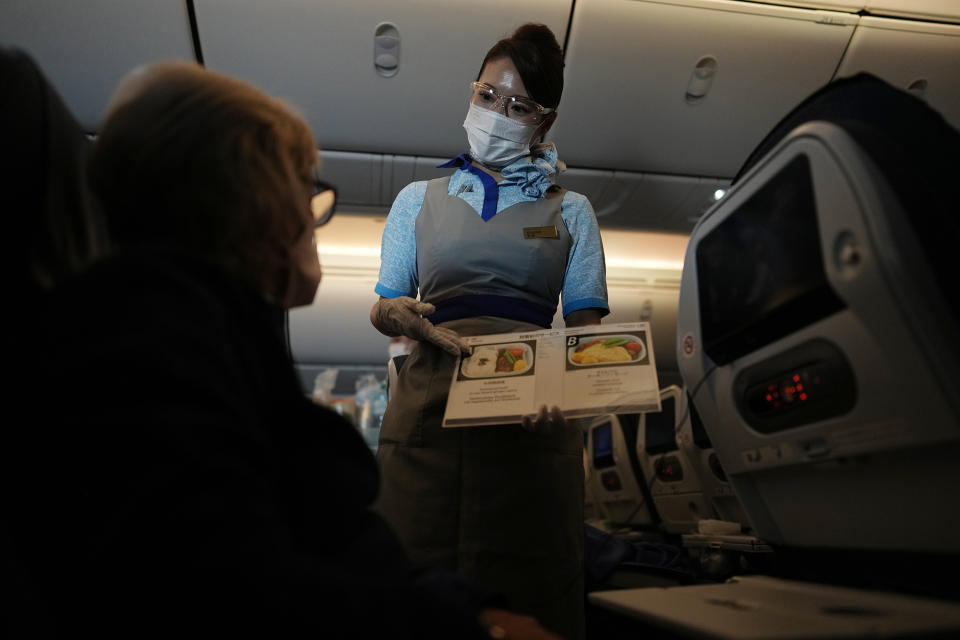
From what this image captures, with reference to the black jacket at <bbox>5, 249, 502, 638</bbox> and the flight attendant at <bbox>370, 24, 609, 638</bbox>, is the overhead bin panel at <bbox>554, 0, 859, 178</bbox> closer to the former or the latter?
the flight attendant at <bbox>370, 24, 609, 638</bbox>

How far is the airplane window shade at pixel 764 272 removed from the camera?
3.89 ft

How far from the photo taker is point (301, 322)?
6203 millimetres

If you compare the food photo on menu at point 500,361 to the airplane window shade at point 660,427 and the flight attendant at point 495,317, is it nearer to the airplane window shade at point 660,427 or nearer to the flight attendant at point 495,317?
the flight attendant at point 495,317

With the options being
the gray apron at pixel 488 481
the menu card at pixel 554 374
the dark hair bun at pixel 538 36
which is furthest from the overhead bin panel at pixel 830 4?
the menu card at pixel 554 374

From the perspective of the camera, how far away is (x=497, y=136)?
2094mm

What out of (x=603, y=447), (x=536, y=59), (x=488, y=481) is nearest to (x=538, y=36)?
(x=536, y=59)

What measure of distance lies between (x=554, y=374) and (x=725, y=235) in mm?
524

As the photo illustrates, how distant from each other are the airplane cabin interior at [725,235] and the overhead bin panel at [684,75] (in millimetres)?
13

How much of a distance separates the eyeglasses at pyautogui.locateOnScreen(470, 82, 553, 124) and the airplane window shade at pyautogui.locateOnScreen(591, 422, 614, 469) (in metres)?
3.93

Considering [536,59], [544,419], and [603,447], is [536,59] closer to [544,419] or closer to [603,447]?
[544,419]

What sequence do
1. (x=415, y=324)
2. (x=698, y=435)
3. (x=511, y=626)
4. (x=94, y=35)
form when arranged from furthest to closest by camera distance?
(x=698, y=435), (x=94, y=35), (x=415, y=324), (x=511, y=626)

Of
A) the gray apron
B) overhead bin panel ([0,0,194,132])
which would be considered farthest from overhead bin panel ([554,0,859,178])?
overhead bin panel ([0,0,194,132])

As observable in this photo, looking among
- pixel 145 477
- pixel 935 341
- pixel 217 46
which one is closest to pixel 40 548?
pixel 145 477

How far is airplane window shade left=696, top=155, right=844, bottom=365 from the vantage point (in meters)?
1.18
